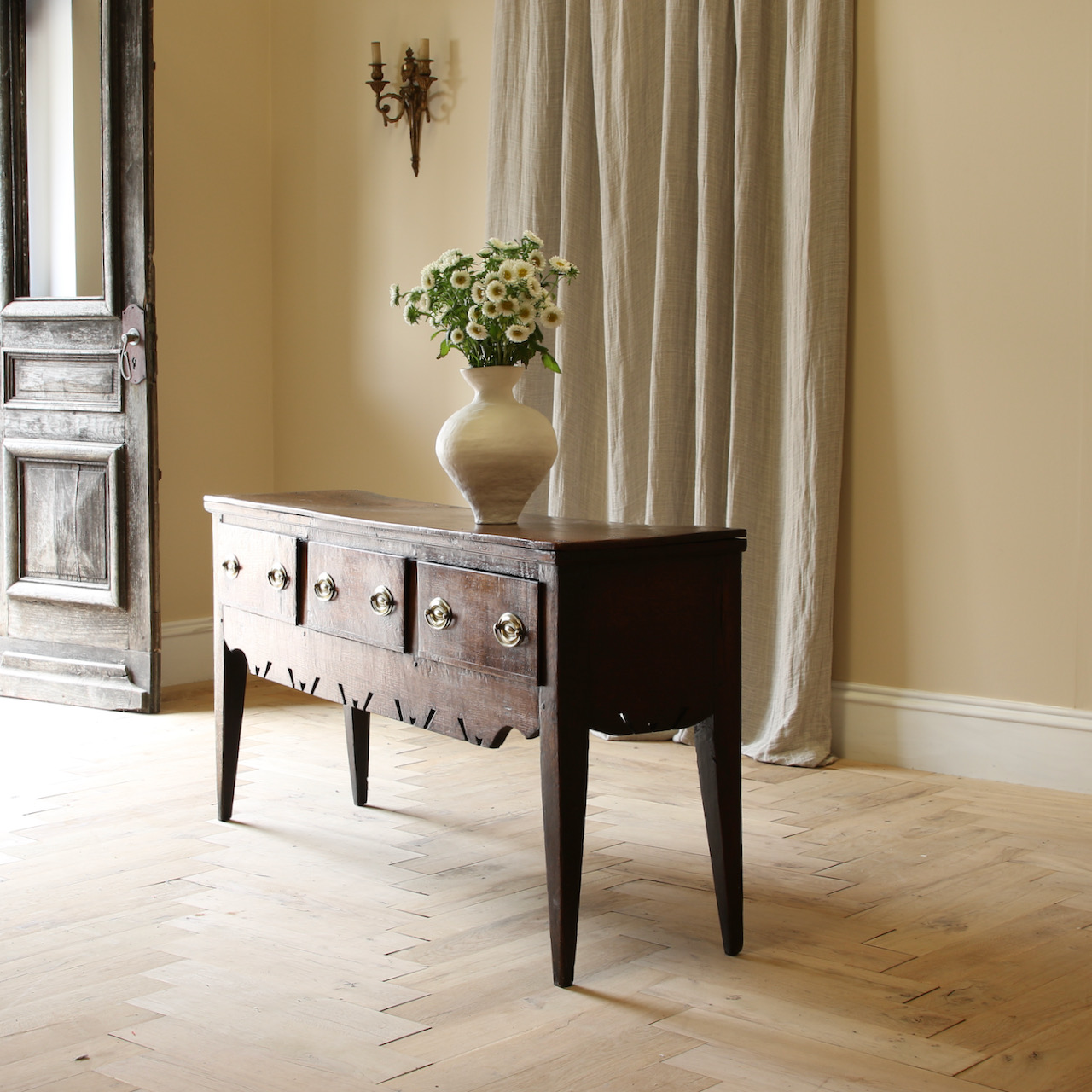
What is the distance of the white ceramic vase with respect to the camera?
218cm

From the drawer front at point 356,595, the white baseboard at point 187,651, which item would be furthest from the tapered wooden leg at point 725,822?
the white baseboard at point 187,651

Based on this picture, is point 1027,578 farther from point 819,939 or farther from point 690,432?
point 819,939

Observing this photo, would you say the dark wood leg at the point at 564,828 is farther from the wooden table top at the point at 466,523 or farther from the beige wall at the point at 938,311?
the beige wall at the point at 938,311

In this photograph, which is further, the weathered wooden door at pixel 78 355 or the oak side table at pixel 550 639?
the weathered wooden door at pixel 78 355

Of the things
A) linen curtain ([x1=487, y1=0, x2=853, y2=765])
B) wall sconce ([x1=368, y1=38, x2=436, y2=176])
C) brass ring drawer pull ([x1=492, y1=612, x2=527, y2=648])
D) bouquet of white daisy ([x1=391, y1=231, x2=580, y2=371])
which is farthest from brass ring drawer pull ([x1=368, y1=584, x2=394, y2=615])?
wall sconce ([x1=368, y1=38, x2=436, y2=176])

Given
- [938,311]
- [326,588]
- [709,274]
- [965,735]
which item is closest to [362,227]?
[709,274]

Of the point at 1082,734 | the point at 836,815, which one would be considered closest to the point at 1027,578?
the point at 1082,734

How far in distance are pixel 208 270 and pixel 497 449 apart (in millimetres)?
2645

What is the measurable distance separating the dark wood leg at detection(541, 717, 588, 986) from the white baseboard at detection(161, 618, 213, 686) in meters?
2.70

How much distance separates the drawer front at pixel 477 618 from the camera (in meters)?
1.91

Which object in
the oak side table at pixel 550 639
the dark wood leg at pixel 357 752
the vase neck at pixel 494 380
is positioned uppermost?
the vase neck at pixel 494 380

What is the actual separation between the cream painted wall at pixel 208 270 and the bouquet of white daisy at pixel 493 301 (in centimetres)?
230

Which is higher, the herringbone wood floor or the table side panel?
the table side panel

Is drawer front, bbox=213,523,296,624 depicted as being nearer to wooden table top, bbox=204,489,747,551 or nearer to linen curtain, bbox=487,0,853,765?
wooden table top, bbox=204,489,747,551
